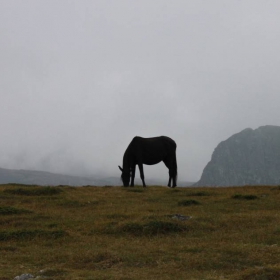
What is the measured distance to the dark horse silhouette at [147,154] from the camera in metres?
32.7

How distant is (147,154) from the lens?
33656 millimetres

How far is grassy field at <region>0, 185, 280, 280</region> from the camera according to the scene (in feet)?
36.6

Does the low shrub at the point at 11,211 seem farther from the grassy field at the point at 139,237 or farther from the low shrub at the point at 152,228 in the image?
the low shrub at the point at 152,228

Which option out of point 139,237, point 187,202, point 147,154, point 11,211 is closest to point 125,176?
point 147,154

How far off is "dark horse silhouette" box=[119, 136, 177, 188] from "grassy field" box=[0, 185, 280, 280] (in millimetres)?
7022

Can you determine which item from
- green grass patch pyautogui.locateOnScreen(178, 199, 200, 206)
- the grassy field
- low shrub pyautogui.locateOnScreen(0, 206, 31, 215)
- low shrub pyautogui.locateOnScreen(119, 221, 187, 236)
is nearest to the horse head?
the grassy field

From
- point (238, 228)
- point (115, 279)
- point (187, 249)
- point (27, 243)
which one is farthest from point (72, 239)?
point (238, 228)

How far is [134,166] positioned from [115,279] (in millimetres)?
23177

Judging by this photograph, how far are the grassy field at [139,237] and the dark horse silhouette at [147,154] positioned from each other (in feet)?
23.0

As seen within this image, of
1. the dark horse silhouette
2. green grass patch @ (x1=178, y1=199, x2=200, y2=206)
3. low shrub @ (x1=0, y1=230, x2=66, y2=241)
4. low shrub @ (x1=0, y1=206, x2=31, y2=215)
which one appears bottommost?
low shrub @ (x1=0, y1=230, x2=66, y2=241)

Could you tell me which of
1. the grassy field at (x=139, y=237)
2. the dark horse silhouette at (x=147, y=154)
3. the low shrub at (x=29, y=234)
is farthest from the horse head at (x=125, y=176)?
the low shrub at (x=29, y=234)

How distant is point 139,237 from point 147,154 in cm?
1821

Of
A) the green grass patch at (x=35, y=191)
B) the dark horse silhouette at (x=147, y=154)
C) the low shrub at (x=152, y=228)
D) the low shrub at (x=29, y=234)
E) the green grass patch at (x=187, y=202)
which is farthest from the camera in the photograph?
the dark horse silhouette at (x=147, y=154)

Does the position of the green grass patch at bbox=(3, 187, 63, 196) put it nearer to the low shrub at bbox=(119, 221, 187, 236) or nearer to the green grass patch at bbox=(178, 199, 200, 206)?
the green grass patch at bbox=(178, 199, 200, 206)
